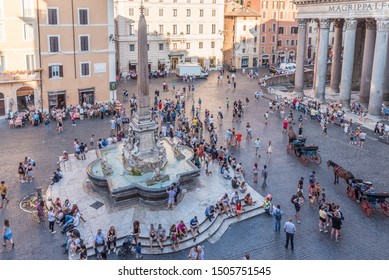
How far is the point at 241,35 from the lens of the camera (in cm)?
7212

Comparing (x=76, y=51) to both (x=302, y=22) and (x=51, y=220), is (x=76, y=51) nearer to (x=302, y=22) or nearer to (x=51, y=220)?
(x=302, y=22)

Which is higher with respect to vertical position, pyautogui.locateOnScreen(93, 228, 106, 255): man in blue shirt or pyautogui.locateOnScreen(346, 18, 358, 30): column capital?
pyautogui.locateOnScreen(346, 18, 358, 30): column capital

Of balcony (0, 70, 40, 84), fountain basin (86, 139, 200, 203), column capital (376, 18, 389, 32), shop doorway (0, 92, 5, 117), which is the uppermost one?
column capital (376, 18, 389, 32)

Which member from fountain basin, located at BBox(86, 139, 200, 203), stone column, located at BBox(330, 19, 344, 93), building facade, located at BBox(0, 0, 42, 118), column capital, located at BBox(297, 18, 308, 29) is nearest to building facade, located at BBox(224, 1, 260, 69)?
column capital, located at BBox(297, 18, 308, 29)

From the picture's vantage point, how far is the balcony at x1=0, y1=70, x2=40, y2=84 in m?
37.5

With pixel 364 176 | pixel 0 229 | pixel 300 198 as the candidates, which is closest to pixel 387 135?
pixel 364 176

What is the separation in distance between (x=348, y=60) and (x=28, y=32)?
29700 millimetres

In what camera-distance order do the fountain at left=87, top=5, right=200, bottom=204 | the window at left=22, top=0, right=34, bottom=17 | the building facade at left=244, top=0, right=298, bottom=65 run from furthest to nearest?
1. the building facade at left=244, top=0, right=298, bottom=65
2. the window at left=22, top=0, right=34, bottom=17
3. the fountain at left=87, top=5, right=200, bottom=204

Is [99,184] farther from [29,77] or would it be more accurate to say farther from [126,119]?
[29,77]

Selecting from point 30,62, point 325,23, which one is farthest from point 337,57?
point 30,62

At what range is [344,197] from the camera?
23453 millimetres

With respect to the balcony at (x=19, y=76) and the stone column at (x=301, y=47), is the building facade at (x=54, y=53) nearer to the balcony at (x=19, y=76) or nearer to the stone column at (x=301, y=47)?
the balcony at (x=19, y=76)

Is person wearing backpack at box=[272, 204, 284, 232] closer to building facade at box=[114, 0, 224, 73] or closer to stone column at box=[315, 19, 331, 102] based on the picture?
stone column at box=[315, 19, 331, 102]

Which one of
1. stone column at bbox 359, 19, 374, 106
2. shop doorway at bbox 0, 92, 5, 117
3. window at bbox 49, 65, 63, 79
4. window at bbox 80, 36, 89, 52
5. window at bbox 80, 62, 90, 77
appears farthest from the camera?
window at bbox 80, 62, 90, 77
